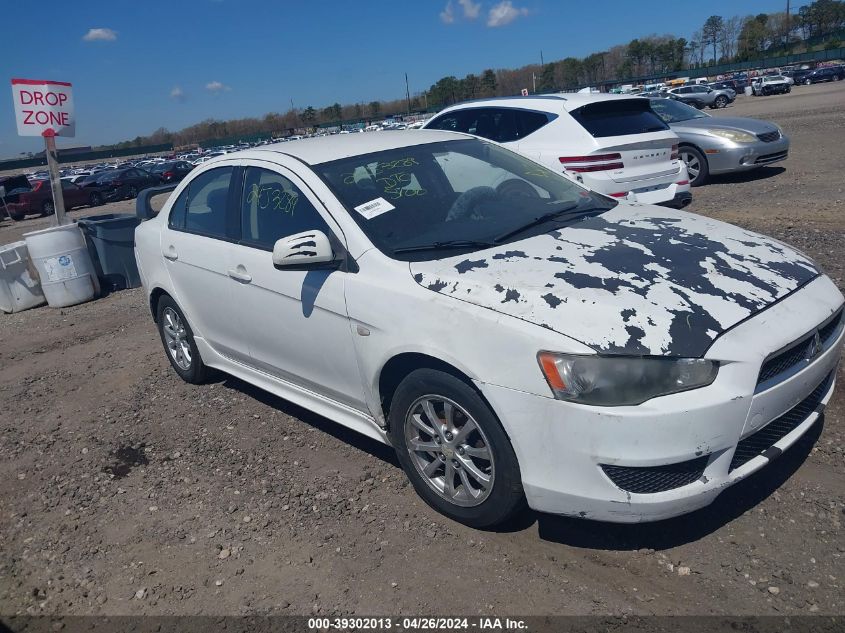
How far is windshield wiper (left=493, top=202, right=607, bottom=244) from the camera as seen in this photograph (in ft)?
11.4

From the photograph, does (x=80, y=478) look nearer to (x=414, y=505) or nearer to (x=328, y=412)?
(x=328, y=412)

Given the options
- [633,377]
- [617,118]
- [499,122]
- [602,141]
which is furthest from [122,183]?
[633,377]

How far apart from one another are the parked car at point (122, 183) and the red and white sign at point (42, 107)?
2225 centimetres

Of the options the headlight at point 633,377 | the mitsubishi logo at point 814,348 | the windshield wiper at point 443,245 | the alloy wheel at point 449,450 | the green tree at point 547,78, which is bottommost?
the alloy wheel at point 449,450

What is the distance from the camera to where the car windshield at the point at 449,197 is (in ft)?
11.3

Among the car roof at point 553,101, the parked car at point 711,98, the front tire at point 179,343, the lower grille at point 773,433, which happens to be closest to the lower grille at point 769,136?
the car roof at point 553,101

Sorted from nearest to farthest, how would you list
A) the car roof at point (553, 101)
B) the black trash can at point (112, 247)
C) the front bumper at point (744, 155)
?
the car roof at point (553, 101) < the black trash can at point (112, 247) < the front bumper at point (744, 155)

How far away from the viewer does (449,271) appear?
3107 millimetres

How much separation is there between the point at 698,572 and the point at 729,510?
47 cm

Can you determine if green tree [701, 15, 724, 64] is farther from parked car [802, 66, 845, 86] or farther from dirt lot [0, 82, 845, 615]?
dirt lot [0, 82, 845, 615]

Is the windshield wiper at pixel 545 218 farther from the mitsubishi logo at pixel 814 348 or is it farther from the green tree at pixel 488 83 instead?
the green tree at pixel 488 83

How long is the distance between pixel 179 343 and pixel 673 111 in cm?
1029

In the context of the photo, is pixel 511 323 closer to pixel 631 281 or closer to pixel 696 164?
pixel 631 281

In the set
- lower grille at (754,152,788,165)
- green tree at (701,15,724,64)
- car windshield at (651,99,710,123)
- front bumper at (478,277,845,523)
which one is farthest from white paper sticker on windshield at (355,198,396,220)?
green tree at (701,15,724,64)
